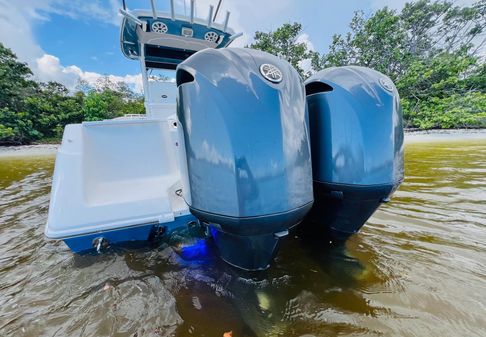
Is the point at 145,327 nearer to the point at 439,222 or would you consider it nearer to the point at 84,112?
the point at 439,222

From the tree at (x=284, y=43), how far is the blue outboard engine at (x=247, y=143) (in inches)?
604

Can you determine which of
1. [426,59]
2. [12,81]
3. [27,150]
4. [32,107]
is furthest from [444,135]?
[12,81]

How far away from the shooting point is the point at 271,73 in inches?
30.6

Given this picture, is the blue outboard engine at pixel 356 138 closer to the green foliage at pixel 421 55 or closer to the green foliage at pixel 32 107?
the green foliage at pixel 421 55

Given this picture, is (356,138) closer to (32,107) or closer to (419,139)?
(419,139)

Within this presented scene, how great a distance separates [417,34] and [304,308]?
23.4m

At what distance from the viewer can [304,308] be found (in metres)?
0.93

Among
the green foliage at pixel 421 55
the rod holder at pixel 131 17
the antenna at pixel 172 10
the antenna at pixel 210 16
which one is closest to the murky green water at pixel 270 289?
the rod holder at pixel 131 17

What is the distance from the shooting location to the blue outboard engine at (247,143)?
735 millimetres

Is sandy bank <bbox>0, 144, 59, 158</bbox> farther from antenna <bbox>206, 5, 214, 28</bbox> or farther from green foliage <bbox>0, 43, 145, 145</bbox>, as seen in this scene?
antenna <bbox>206, 5, 214, 28</bbox>

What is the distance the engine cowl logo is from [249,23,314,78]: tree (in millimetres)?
15321

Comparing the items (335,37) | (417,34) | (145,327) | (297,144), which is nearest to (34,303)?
(145,327)

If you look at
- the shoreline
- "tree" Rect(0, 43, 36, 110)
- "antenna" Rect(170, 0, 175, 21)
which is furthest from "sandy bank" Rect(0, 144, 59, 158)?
"antenna" Rect(170, 0, 175, 21)

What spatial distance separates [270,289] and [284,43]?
1658 centimetres
